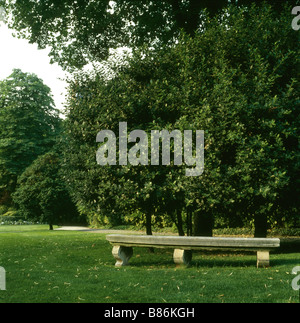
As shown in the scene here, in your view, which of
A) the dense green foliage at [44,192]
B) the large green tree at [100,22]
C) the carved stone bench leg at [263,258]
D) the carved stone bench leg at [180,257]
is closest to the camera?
the carved stone bench leg at [263,258]

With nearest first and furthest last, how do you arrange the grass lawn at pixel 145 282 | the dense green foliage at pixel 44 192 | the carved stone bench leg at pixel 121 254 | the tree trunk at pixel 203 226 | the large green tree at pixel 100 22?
1. the grass lawn at pixel 145 282
2. the carved stone bench leg at pixel 121 254
3. the tree trunk at pixel 203 226
4. the large green tree at pixel 100 22
5. the dense green foliage at pixel 44 192

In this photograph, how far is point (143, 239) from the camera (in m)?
8.17

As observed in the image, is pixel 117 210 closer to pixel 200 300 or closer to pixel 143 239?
pixel 143 239

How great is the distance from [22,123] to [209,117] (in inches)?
1201

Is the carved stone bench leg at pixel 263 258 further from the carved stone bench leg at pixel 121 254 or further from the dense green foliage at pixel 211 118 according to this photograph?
the carved stone bench leg at pixel 121 254

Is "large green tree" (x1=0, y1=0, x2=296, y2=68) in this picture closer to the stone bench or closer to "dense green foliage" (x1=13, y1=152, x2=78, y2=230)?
the stone bench

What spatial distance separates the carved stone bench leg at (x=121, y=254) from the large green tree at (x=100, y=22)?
28.0ft

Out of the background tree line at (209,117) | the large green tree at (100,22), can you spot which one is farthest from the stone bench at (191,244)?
the large green tree at (100,22)

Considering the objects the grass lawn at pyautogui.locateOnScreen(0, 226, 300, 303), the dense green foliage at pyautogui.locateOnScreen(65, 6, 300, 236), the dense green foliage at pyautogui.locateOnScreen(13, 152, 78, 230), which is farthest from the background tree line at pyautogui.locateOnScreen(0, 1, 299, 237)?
the dense green foliage at pyautogui.locateOnScreen(13, 152, 78, 230)

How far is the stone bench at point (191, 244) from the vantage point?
7.41 meters

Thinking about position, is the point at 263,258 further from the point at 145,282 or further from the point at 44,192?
the point at 44,192

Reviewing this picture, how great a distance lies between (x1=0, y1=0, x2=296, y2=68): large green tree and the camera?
14.0 meters
